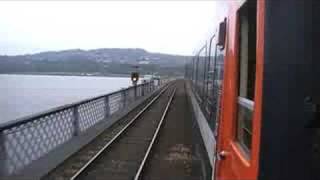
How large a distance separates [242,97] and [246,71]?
15 cm

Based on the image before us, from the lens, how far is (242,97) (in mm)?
3291

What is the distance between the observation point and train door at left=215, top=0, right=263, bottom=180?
2.63m

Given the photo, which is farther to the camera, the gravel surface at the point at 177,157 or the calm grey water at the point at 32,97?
the calm grey water at the point at 32,97

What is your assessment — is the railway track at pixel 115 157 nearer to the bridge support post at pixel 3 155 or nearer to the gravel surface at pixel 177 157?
the gravel surface at pixel 177 157

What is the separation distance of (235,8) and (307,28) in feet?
3.85

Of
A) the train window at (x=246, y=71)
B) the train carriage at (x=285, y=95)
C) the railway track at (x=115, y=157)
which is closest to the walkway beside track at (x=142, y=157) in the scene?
the railway track at (x=115, y=157)

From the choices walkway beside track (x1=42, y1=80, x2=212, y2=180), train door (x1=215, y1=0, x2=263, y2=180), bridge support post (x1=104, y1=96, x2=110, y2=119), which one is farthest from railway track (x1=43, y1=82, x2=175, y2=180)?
train door (x1=215, y1=0, x2=263, y2=180)

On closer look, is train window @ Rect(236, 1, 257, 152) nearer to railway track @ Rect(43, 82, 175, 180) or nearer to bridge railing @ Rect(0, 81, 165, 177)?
bridge railing @ Rect(0, 81, 165, 177)

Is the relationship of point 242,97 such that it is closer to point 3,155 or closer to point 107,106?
point 3,155

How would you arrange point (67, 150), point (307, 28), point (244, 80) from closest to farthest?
1. point (307, 28)
2. point (244, 80)
3. point (67, 150)

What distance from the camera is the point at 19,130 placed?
33.1 feet

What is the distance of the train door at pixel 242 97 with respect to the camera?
263 centimetres

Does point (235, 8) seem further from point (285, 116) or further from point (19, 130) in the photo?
point (19, 130)

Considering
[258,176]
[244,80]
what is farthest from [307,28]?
[244,80]
